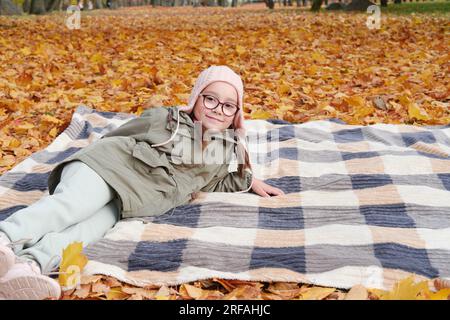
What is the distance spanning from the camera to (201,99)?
2910mm

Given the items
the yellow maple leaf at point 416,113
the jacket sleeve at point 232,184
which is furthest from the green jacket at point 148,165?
the yellow maple leaf at point 416,113

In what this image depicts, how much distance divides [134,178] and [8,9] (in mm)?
18024

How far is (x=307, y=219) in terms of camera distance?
2814mm

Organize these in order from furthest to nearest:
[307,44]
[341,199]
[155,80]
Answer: [307,44] → [155,80] → [341,199]

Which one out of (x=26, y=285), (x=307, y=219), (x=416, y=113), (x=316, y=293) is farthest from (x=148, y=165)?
(x=416, y=113)

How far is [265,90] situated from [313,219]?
3079 mm

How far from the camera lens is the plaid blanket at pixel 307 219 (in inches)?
90.9

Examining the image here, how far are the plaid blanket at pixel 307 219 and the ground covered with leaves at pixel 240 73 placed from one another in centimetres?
14

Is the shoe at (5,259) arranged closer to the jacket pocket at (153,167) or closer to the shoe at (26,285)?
the shoe at (26,285)

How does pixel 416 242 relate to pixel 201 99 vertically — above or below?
below

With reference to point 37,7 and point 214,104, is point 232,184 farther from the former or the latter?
point 37,7

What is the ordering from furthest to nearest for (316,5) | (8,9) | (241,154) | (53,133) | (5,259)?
(316,5), (8,9), (53,133), (241,154), (5,259)

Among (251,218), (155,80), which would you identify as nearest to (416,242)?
(251,218)
